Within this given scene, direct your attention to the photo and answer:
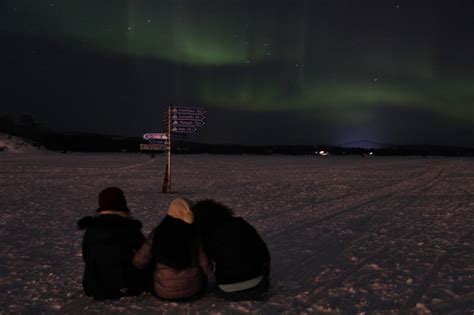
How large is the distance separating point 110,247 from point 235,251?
53.1 inches

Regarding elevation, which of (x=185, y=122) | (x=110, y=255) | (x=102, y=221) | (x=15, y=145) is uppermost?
(x=185, y=122)

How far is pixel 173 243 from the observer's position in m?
4.71

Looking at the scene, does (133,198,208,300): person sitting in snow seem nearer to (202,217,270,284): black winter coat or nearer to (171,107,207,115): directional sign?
(202,217,270,284): black winter coat

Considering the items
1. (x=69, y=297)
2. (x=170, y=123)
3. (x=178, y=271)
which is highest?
(x=170, y=123)

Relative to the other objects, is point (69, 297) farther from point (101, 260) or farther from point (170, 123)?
point (170, 123)

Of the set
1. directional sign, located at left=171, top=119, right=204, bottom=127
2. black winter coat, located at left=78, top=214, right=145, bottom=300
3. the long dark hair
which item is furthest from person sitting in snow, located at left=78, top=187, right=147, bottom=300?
directional sign, located at left=171, top=119, right=204, bottom=127

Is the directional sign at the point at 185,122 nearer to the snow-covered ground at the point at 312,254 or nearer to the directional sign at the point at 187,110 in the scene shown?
the directional sign at the point at 187,110

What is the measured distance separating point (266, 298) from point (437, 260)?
10.2ft

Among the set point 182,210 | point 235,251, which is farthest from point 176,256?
point 235,251

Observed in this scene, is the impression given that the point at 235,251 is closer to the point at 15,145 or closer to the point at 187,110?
the point at 187,110

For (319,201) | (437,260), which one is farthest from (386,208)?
(437,260)

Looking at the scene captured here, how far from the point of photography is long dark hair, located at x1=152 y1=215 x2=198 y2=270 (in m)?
4.72

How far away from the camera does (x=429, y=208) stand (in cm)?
1280

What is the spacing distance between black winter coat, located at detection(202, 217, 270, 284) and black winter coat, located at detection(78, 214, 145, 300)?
2.79 feet
